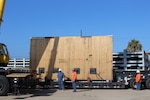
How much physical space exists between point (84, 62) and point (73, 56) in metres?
0.84

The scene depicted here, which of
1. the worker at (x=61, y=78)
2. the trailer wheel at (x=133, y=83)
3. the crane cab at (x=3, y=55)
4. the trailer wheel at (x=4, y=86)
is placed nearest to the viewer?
the trailer wheel at (x=4, y=86)

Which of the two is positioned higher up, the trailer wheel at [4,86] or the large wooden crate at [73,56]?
the large wooden crate at [73,56]

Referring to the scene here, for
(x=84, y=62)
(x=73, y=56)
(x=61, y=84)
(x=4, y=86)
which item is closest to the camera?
(x=4, y=86)

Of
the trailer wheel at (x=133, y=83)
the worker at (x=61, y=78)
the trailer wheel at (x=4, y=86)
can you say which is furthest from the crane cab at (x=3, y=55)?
the trailer wheel at (x=133, y=83)

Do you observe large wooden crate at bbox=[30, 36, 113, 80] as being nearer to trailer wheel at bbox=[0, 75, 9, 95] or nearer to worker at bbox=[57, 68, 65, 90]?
worker at bbox=[57, 68, 65, 90]

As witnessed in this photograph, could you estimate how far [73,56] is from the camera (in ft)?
77.1

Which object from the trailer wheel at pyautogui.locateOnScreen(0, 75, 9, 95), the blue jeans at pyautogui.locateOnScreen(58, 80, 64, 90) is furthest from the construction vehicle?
the trailer wheel at pyautogui.locateOnScreen(0, 75, 9, 95)

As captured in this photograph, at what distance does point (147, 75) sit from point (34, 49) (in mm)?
7810

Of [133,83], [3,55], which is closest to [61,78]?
[3,55]

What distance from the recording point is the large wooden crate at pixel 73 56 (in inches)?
906

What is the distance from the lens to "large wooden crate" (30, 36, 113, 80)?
23.0m

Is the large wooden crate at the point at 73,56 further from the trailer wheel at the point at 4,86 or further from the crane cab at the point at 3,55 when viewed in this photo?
the trailer wheel at the point at 4,86

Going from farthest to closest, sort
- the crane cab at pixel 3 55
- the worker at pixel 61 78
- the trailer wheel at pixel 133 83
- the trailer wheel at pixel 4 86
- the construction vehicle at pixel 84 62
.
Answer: the trailer wheel at pixel 133 83 → the construction vehicle at pixel 84 62 → the worker at pixel 61 78 → the crane cab at pixel 3 55 → the trailer wheel at pixel 4 86

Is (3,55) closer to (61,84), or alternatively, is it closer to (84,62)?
(61,84)
